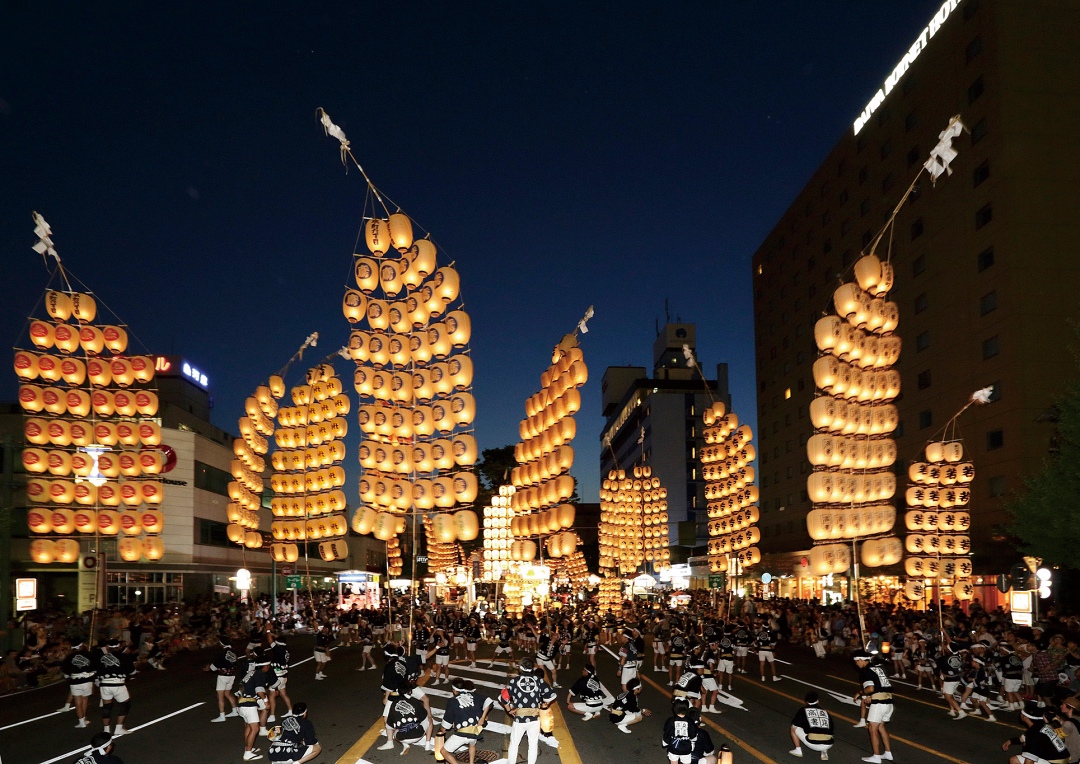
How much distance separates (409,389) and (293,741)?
14.8 meters

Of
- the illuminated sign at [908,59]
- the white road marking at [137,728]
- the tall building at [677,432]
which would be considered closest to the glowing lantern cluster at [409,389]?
the white road marking at [137,728]

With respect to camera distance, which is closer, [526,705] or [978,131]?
[526,705]

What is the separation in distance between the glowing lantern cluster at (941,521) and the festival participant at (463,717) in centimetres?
2185

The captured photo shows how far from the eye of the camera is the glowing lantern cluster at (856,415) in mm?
25516

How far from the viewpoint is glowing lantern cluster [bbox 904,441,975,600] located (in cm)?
2956

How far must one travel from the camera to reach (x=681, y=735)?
10.2 meters

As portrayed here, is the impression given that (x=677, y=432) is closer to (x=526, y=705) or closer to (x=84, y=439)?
(x=84, y=439)

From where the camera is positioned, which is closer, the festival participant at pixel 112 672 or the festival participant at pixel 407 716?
the festival participant at pixel 407 716

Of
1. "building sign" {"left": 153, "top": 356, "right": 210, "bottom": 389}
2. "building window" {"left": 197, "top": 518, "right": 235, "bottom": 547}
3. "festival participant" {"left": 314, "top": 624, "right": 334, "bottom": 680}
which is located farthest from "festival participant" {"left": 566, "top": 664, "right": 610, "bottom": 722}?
"building sign" {"left": 153, "top": 356, "right": 210, "bottom": 389}

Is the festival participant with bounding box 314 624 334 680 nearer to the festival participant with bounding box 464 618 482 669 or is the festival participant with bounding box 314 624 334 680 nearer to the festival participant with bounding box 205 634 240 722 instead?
the festival participant with bounding box 464 618 482 669

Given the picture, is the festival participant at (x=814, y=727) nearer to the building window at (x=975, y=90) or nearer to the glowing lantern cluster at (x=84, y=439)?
the glowing lantern cluster at (x=84, y=439)

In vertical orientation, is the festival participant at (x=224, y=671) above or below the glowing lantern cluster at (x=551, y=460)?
below

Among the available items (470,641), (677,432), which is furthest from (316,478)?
(677,432)

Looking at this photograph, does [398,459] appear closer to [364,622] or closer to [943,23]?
[364,622]
